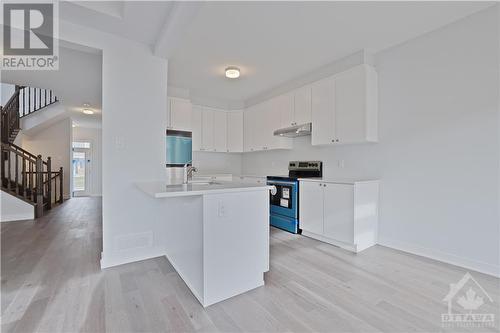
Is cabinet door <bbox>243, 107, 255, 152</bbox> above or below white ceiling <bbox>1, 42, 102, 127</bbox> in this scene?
below

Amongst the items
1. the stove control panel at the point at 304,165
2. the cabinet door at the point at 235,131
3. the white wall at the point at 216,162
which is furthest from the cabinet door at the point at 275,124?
the white wall at the point at 216,162

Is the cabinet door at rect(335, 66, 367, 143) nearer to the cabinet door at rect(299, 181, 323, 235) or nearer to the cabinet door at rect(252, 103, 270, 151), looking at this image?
the cabinet door at rect(299, 181, 323, 235)

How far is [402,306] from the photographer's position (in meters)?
1.76

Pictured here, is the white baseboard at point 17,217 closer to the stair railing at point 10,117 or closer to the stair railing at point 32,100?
the stair railing at point 10,117

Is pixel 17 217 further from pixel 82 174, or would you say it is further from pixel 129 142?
pixel 82 174

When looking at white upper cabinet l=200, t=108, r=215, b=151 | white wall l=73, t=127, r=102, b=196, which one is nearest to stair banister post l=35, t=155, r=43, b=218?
white upper cabinet l=200, t=108, r=215, b=151

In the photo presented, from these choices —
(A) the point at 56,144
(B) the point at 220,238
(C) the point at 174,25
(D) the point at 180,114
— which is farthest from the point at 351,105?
(A) the point at 56,144

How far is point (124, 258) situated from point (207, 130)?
3136 mm

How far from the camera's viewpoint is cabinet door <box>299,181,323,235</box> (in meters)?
3.32

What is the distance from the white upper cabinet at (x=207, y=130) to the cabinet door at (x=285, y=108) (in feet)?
5.07

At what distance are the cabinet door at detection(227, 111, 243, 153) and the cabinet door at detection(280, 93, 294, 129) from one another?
1.23 m

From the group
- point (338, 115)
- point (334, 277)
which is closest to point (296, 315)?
point (334, 277)

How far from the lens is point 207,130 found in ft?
16.7

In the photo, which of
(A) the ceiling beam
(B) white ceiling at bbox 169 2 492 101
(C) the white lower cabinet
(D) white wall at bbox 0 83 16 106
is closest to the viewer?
(A) the ceiling beam
